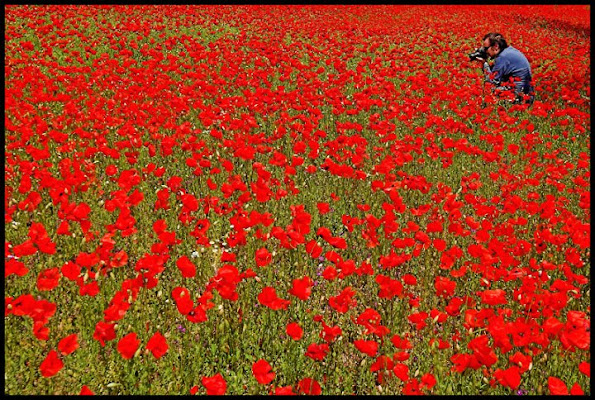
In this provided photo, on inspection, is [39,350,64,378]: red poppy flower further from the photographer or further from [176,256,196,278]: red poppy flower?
the photographer

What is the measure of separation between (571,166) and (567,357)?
4434 millimetres

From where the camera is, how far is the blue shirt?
33.1ft

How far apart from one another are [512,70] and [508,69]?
0.13m

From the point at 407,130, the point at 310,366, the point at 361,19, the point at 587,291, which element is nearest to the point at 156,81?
the point at 407,130

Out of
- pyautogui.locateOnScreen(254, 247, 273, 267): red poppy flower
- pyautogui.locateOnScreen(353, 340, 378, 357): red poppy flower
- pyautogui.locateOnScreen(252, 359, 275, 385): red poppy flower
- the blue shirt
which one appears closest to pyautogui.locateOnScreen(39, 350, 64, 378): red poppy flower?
pyautogui.locateOnScreen(252, 359, 275, 385): red poppy flower

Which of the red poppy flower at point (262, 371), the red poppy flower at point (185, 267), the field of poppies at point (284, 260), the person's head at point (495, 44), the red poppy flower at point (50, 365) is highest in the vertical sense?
the person's head at point (495, 44)

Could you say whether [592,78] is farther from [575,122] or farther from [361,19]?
[361,19]

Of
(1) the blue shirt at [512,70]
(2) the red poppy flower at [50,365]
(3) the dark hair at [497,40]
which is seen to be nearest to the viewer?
(2) the red poppy flower at [50,365]

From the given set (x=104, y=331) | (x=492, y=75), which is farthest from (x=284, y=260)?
(x=492, y=75)

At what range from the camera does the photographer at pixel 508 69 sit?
9.88 meters

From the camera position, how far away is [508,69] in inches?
406

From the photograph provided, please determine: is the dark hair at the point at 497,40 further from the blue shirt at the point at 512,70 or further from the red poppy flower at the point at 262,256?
the red poppy flower at the point at 262,256

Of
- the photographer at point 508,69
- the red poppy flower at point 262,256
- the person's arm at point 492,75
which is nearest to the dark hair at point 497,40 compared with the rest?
the photographer at point 508,69

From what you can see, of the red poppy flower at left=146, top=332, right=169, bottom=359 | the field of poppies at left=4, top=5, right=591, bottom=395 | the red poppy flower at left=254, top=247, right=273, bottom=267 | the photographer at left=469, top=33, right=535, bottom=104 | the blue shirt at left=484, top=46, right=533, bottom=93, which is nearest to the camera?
the red poppy flower at left=146, top=332, right=169, bottom=359
